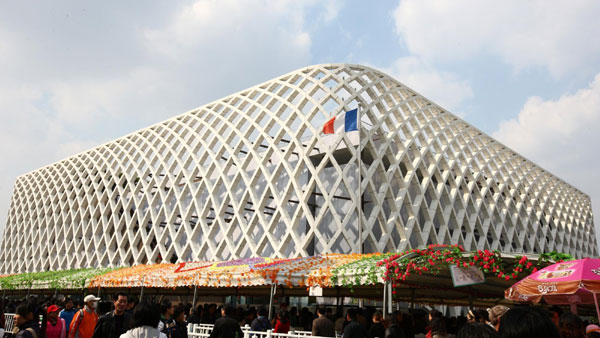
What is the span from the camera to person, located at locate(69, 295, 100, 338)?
6508mm

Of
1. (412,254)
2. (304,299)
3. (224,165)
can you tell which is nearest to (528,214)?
(304,299)

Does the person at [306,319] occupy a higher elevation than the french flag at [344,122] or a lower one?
lower

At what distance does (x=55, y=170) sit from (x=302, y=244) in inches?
1386

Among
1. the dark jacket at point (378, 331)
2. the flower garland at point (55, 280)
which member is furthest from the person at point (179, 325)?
the flower garland at point (55, 280)

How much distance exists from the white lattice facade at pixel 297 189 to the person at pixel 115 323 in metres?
17.4

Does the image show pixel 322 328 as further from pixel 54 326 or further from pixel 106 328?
pixel 54 326

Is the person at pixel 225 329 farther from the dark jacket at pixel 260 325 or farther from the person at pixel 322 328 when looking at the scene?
the dark jacket at pixel 260 325

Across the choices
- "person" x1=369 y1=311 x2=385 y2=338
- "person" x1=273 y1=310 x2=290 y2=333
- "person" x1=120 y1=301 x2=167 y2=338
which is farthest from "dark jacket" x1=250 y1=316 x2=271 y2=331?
"person" x1=120 y1=301 x2=167 y2=338

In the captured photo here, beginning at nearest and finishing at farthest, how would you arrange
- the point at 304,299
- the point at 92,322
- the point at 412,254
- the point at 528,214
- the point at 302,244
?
the point at 92,322 → the point at 412,254 → the point at 302,244 → the point at 304,299 → the point at 528,214

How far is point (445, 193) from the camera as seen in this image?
3020 centimetres

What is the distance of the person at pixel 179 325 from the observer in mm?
6685

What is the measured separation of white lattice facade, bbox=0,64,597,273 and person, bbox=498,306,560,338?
20.0 metres

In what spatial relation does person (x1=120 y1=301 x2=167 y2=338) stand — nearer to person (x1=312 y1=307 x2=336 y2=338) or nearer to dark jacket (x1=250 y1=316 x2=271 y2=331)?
person (x1=312 y1=307 x2=336 y2=338)

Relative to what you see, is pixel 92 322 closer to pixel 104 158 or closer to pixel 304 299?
pixel 304 299
